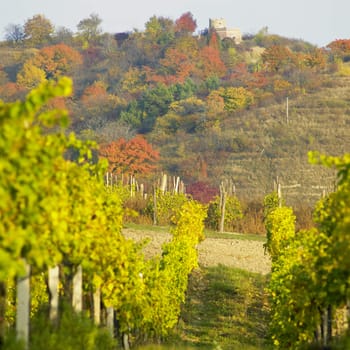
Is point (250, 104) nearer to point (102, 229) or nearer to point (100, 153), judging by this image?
point (100, 153)

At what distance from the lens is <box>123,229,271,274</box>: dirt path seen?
32.7 m

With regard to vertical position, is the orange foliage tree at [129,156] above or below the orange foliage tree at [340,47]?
below

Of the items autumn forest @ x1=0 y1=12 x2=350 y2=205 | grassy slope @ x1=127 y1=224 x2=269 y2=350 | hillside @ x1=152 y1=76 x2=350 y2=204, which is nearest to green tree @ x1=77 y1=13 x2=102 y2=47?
autumn forest @ x1=0 y1=12 x2=350 y2=205

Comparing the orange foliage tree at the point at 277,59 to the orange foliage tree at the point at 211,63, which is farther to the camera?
the orange foliage tree at the point at 211,63

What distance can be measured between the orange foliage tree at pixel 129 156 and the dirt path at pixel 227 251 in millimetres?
28676

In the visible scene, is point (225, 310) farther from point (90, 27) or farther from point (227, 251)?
point (90, 27)

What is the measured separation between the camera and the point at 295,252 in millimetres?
18844

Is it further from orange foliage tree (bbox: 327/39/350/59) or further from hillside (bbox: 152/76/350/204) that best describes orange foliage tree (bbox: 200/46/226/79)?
hillside (bbox: 152/76/350/204)

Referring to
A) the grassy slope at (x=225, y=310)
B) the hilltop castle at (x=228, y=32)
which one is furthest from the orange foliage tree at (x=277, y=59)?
the grassy slope at (x=225, y=310)

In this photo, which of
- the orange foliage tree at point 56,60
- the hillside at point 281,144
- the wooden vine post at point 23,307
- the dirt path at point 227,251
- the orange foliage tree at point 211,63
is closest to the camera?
the wooden vine post at point 23,307

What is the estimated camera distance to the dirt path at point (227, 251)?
107 feet

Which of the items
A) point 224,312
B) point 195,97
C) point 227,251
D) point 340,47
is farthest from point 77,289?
point 340,47

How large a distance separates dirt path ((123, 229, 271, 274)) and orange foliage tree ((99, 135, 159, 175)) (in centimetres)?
2868

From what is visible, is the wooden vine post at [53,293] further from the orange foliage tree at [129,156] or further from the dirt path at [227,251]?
the orange foliage tree at [129,156]
